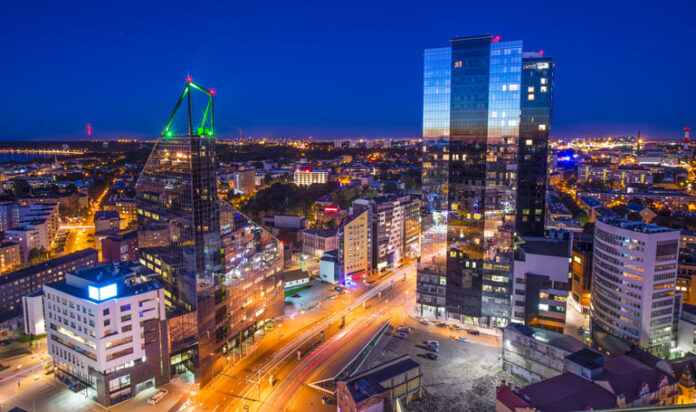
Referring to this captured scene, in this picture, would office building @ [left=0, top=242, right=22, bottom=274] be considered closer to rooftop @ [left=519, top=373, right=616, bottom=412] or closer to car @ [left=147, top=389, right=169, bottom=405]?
car @ [left=147, top=389, right=169, bottom=405]

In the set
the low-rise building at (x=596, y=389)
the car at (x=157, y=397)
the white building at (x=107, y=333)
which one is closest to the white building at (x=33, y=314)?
the white building at (x=107, y=333)

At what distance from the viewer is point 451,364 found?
938 inches

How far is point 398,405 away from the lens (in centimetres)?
1931

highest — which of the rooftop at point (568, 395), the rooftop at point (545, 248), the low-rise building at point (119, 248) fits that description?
the rooftop at point (545, 248)

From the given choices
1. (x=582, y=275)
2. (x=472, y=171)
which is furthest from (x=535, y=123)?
(x=582, y=275)

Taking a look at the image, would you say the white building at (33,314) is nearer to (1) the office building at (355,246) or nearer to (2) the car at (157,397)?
(2) the car at (157,397)

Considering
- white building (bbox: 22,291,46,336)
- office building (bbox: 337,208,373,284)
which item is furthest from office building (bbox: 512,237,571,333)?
white building (bbox: 22,291,46,336)

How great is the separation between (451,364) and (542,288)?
7412mm

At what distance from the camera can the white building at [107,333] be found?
20.1 metres

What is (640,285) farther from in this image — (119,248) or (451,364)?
(119,248)

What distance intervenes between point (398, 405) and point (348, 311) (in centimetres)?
1238

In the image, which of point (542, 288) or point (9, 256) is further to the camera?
point (9, 256)

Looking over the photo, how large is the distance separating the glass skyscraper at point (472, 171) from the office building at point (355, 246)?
8.73 metres

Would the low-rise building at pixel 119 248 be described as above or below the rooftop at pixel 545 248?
below
